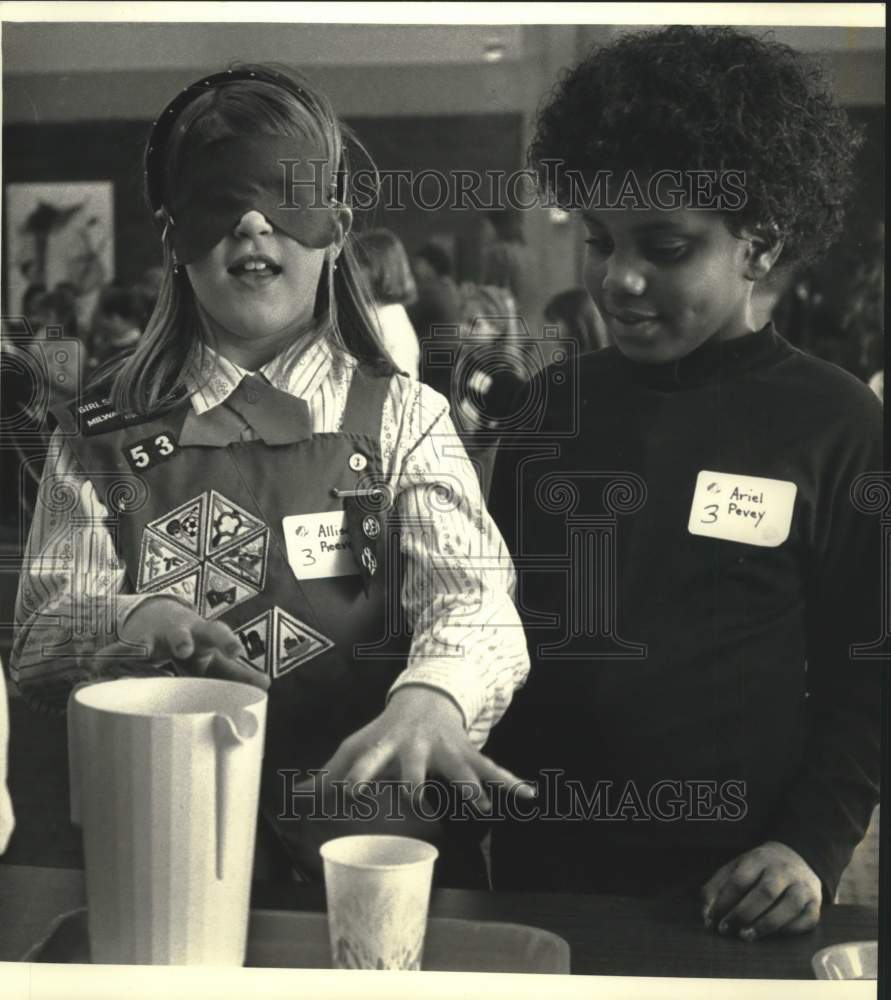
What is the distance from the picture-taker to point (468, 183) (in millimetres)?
1593

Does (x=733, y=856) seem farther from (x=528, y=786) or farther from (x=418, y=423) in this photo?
(x=418, y=423)

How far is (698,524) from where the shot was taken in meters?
1.61

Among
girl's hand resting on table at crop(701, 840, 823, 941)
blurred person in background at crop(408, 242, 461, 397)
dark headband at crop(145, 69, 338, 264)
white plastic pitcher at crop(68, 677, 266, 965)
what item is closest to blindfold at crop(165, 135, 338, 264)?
dark headband at crop(145, 69, 338, 264)

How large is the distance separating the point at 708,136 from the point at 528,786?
29.3 inches

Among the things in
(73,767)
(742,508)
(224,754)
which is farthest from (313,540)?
(742,508)

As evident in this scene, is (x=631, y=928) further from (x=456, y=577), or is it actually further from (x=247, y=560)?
(x=247, y=560)

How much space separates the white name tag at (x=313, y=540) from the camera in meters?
1.60

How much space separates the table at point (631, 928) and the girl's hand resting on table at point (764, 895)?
0.05 feet

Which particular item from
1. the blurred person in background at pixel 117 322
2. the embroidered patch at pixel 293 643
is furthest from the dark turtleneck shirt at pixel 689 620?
the blurred person in background at pixel 117 322

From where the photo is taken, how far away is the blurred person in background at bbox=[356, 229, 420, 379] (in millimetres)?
1593

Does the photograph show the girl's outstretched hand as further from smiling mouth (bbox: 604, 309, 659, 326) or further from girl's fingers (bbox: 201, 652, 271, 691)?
smiling mouth (bbox: 604, 309, 659, 326)

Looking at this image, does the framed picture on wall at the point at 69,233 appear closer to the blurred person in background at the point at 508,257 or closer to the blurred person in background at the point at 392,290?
the blurred person in background at the point at 392,290

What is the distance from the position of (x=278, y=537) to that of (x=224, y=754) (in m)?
0.24

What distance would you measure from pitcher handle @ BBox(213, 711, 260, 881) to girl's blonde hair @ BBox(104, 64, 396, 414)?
1.18 ft
